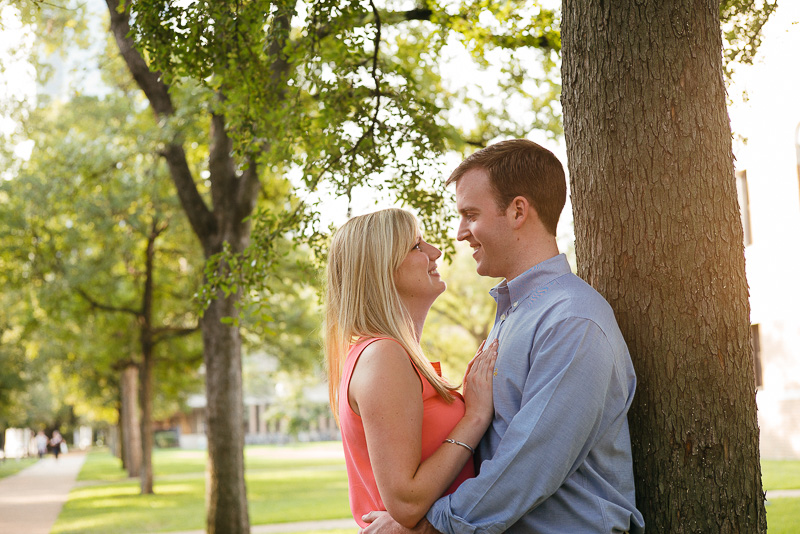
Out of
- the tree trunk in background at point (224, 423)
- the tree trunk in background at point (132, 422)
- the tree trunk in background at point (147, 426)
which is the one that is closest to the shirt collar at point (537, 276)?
the tree trunk in background at point (224, 423)

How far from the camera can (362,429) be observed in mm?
2814

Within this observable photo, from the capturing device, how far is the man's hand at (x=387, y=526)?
2670 millimetres

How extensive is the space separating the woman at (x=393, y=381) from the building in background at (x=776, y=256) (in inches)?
672

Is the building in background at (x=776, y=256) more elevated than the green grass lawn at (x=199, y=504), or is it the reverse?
the building in background at (x=776, y=256)

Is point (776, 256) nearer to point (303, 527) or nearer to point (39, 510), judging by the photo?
point (303, 527)

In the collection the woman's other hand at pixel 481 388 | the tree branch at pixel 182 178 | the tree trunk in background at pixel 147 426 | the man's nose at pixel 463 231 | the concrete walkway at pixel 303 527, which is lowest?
the concrete walkway at pixel 303 527

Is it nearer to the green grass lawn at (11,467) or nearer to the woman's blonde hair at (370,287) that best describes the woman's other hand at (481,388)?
the woman's blonde hair at (370,287)

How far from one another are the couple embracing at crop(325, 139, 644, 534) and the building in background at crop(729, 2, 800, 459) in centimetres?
1698

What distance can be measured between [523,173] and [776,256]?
1892 cm

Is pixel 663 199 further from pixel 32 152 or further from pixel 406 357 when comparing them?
pixel 32 152

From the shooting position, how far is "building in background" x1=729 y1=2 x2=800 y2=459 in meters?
18.8


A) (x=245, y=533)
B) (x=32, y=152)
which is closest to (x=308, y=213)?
(x=245, y=533)

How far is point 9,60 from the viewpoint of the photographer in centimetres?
990

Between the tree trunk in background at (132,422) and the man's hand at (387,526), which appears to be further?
the tree trunk in background at (132,422)
